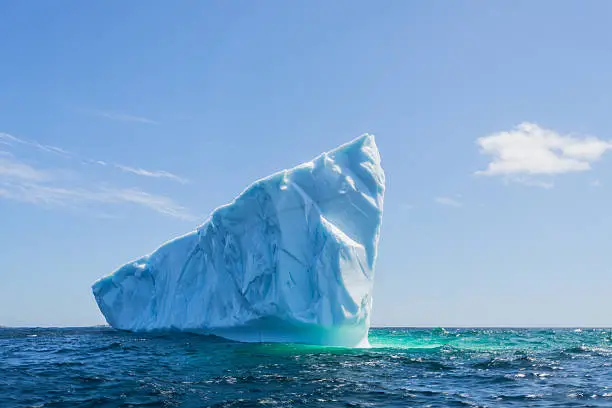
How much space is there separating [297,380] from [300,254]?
10083 millimetres

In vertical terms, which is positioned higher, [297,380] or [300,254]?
[300,254]

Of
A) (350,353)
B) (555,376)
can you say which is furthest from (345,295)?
(555,376)

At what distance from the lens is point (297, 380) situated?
12.5 meters

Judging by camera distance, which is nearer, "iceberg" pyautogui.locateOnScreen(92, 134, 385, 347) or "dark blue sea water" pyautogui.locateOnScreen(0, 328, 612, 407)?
"dark blue sea water" pyautogui.locateOnScreen(0, 328, 612, 407)

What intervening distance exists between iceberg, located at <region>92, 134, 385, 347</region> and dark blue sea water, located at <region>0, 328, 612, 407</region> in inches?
105

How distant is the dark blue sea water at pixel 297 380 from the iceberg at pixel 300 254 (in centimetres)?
266

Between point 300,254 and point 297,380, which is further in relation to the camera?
point 300,254

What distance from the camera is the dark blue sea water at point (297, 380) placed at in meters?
10.3

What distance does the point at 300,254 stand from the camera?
883 inches

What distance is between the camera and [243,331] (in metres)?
24.5

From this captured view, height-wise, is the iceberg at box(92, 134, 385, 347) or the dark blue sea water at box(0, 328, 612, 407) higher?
the iceberg at box(92, 134, 385, 347)

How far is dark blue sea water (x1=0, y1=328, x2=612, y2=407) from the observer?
33.8 ft

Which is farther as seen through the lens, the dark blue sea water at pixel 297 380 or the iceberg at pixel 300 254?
the iceberg at pixel 300 254

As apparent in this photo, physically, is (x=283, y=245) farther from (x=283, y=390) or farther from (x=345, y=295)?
(x=283, y=390)
